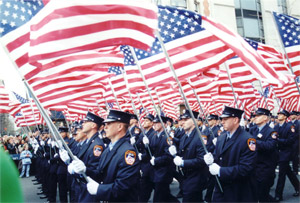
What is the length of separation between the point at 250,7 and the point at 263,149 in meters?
29.5

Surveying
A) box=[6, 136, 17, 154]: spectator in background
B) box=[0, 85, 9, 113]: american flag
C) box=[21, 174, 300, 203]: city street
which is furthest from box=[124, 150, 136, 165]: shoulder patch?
box=[6, 136, 17, 154]: spectator in background

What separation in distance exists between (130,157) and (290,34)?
5.21m

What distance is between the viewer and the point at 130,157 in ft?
12.5

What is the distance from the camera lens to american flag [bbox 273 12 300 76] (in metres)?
6.76

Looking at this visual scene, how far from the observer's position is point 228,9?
1214 inches

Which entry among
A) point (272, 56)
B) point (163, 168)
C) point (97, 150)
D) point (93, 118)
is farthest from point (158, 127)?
point (272, 56)

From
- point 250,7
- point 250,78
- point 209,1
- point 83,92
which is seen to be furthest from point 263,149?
point 250,7

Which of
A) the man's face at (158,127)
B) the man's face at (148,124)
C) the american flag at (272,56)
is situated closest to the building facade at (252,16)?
the american flag at (272,56)

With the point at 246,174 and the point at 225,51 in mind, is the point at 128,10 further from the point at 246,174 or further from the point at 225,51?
the point at 246,174

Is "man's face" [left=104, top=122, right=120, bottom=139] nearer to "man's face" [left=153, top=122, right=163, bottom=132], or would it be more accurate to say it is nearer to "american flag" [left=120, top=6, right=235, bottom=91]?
"american flag" [left=120, top=6, right=235, bottom=91]

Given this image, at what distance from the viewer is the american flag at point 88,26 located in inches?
146

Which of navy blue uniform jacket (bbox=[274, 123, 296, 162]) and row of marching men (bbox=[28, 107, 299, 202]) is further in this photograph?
navy blue uniform jacket (bbox=[274, 123, 296, 162])

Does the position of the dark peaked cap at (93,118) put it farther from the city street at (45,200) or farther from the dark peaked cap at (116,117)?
the city street at (45,200)

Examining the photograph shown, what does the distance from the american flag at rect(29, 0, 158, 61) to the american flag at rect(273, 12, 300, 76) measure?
12.8 feet
